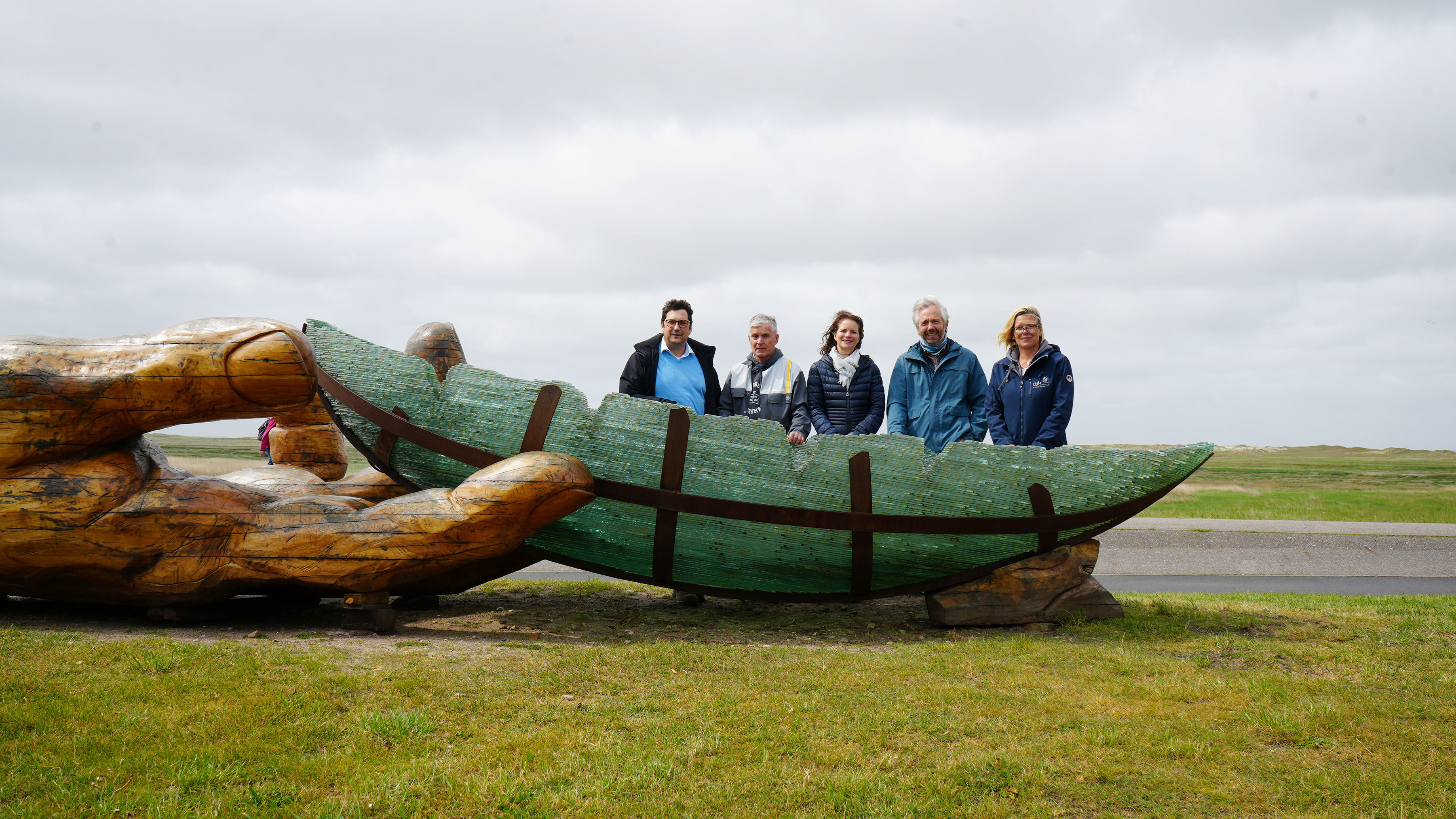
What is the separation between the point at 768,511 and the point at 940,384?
1833mm

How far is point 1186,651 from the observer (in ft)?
17.7

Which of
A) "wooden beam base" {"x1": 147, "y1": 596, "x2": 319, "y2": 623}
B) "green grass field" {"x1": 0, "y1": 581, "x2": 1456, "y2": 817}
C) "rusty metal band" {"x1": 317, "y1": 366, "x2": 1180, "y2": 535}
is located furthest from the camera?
"rusty metal band" {"x1": 317, "y1": 366, "x2": 1180, "y2": 535}

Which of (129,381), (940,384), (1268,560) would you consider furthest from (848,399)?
(1268,560)

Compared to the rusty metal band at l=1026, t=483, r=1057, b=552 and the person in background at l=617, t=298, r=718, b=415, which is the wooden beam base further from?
the rusty metal band at l=1026, t=483, r=1057, b=552

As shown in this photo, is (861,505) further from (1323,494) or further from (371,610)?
(1323,494)

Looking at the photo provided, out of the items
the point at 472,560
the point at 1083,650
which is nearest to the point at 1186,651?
the point at 1083,650

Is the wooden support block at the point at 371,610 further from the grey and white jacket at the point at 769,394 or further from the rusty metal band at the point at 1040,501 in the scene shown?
the rusty metal band at the point at 1040,501

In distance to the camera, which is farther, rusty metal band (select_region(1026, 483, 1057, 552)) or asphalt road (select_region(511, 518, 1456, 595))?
asphalt road (select_region(511, 518, 1456, 595))

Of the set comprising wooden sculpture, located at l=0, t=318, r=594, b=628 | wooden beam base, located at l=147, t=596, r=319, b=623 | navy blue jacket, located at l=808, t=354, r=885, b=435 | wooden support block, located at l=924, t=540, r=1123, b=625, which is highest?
navy blue jacket, located at l=808, t=354, r=885, b=435

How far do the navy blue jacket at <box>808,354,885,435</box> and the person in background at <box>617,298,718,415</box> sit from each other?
0.86 meters

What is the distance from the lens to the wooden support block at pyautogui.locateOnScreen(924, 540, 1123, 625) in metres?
6.12

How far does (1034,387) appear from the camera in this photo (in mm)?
6496

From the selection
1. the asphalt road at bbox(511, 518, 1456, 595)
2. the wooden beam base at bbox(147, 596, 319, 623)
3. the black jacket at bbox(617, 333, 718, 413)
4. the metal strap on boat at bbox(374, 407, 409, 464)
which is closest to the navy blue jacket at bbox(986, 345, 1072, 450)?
the black jacket at bbox(617, 333, 718, 413)

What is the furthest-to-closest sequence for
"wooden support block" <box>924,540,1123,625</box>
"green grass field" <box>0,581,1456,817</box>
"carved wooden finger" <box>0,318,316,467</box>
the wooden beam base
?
"wooden support block" <box>924,540,1123,625</box>, the wooden beam base, "carved wooden finger" <box>0,318,316,467</box>, "green grass field" <box>0,581,1456,817</box>
